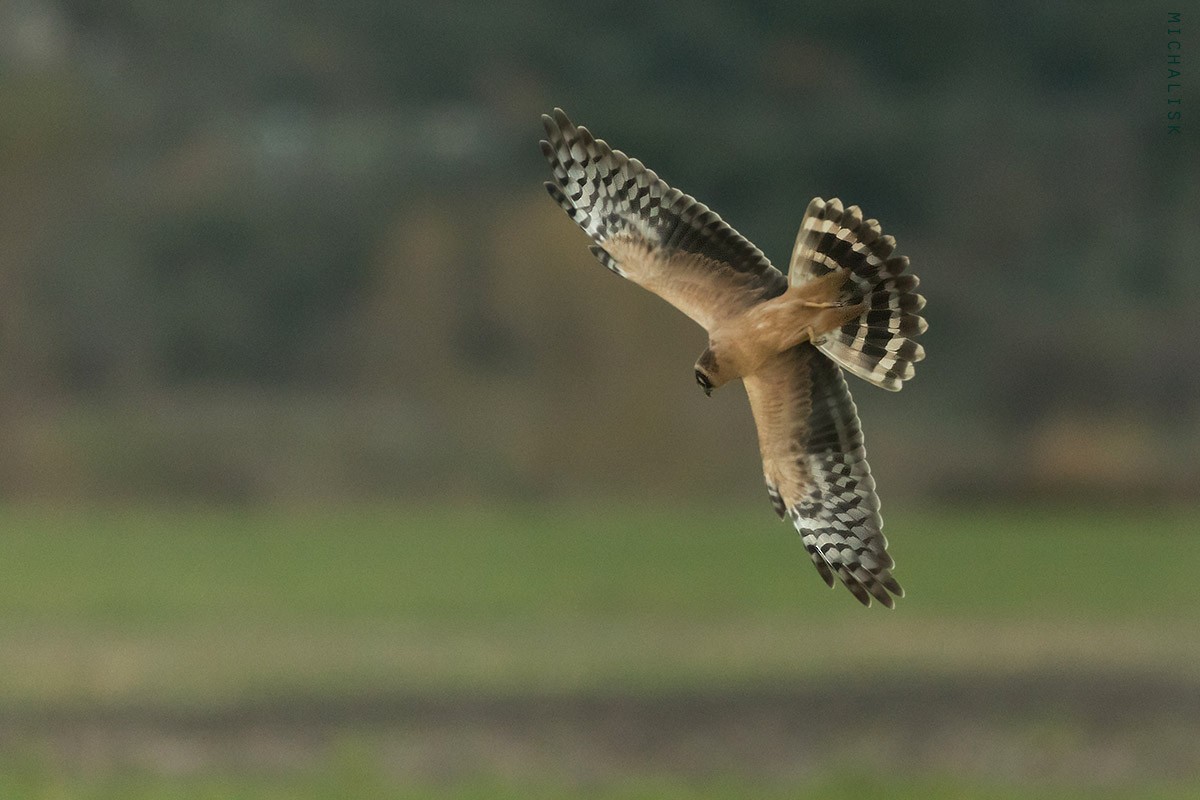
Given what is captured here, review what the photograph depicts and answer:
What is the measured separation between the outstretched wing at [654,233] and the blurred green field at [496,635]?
950 centimetres

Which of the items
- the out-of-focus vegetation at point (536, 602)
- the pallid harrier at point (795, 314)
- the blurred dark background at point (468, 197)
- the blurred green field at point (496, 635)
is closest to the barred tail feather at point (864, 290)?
the pallid harrier at point (795, 314)

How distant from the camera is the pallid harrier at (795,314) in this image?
3.14m

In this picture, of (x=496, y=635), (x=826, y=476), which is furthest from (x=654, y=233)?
(x=496, y=635)

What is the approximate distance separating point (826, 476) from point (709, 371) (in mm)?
556

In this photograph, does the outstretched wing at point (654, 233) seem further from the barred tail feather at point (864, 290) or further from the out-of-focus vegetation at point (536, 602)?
the out-of-focus vegetation at point (536, 602)

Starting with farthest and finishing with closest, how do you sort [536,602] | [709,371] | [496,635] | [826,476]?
[536,602], [496,635], [826,476], [709,371]

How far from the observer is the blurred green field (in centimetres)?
1467

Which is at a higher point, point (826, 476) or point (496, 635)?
point (496, 635)

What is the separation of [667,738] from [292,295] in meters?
16.8

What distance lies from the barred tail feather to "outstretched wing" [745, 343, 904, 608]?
15 centimetres

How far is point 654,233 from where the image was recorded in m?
3.61

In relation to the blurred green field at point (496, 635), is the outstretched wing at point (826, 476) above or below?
below

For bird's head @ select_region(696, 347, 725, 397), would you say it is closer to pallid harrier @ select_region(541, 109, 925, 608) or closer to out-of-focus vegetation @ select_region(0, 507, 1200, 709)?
pallid harrier @ select_region(541, 109, 925, 608)

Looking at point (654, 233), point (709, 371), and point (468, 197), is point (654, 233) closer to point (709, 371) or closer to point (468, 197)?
point (709, 371)
